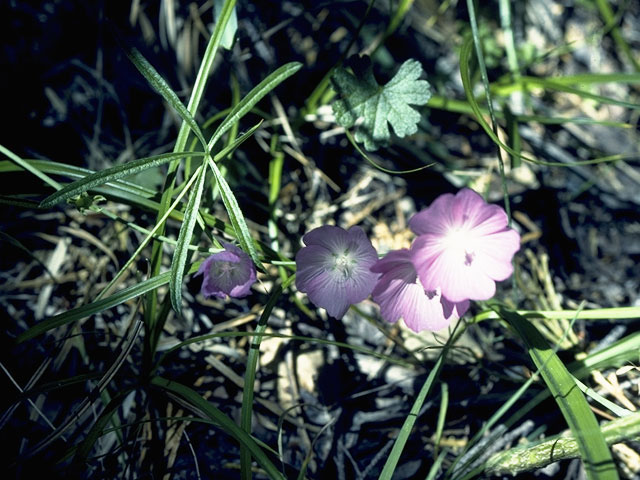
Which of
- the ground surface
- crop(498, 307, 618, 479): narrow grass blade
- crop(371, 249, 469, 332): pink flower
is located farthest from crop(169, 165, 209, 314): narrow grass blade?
crop(498, 307, 618, 479): narrow grass blade

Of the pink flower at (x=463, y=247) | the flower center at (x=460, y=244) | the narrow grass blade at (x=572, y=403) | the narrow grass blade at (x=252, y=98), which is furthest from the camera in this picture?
the narrow grass blade at (x=252, y=98)

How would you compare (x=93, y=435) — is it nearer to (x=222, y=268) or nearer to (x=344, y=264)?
(x=222, y=268)

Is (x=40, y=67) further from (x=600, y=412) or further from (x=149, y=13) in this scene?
(x=600, y=412)

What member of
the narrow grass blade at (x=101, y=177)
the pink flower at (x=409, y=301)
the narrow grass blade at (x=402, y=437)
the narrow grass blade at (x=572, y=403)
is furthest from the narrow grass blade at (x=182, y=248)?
the narrow grass blade at (x=572, y=403)

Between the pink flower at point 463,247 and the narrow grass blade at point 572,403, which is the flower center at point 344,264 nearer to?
the pink flower at point 463,247

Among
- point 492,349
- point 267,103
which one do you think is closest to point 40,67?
point 267,103

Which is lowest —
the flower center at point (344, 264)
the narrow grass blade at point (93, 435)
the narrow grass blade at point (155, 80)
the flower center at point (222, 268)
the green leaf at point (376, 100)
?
the narrow grass blade at point (93, 435)

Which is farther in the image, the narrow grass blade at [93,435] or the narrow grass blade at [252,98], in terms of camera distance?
the narrow grass blade at [252,98]
